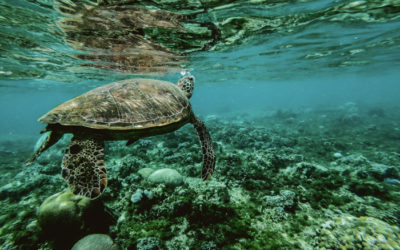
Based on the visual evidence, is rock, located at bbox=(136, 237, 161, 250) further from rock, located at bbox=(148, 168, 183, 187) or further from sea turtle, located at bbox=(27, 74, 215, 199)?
rock, located at bbox=(148, 168, 183, 187)

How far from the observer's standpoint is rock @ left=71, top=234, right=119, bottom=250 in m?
3.45

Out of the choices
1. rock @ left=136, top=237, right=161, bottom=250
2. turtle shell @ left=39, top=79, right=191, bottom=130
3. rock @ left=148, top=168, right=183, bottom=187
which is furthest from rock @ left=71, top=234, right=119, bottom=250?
rock @ left=148, top=168, right=183, bottom=187

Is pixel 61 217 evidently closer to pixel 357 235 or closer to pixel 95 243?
pixel 95 243

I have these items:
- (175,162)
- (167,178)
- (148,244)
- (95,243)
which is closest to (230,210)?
(148,244)

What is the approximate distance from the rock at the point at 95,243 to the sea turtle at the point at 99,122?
1342mm

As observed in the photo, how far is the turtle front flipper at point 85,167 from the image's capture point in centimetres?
304

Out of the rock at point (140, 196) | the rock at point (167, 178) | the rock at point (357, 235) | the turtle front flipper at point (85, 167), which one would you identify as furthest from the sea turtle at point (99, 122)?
the rock at point (357, 235)

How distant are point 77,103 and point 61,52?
36.5 feet

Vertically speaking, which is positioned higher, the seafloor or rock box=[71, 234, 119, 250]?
rock box=[71, 234, 119, 250]

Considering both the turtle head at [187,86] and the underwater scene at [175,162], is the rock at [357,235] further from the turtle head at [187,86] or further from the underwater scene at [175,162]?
the turtle head at [187,86]

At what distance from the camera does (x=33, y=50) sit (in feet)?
36.3

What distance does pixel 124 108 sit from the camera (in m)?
3.89

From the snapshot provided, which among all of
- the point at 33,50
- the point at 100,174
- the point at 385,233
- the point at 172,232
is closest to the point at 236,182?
the point at 172,232

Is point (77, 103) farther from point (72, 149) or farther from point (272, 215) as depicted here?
point (272, 215)
